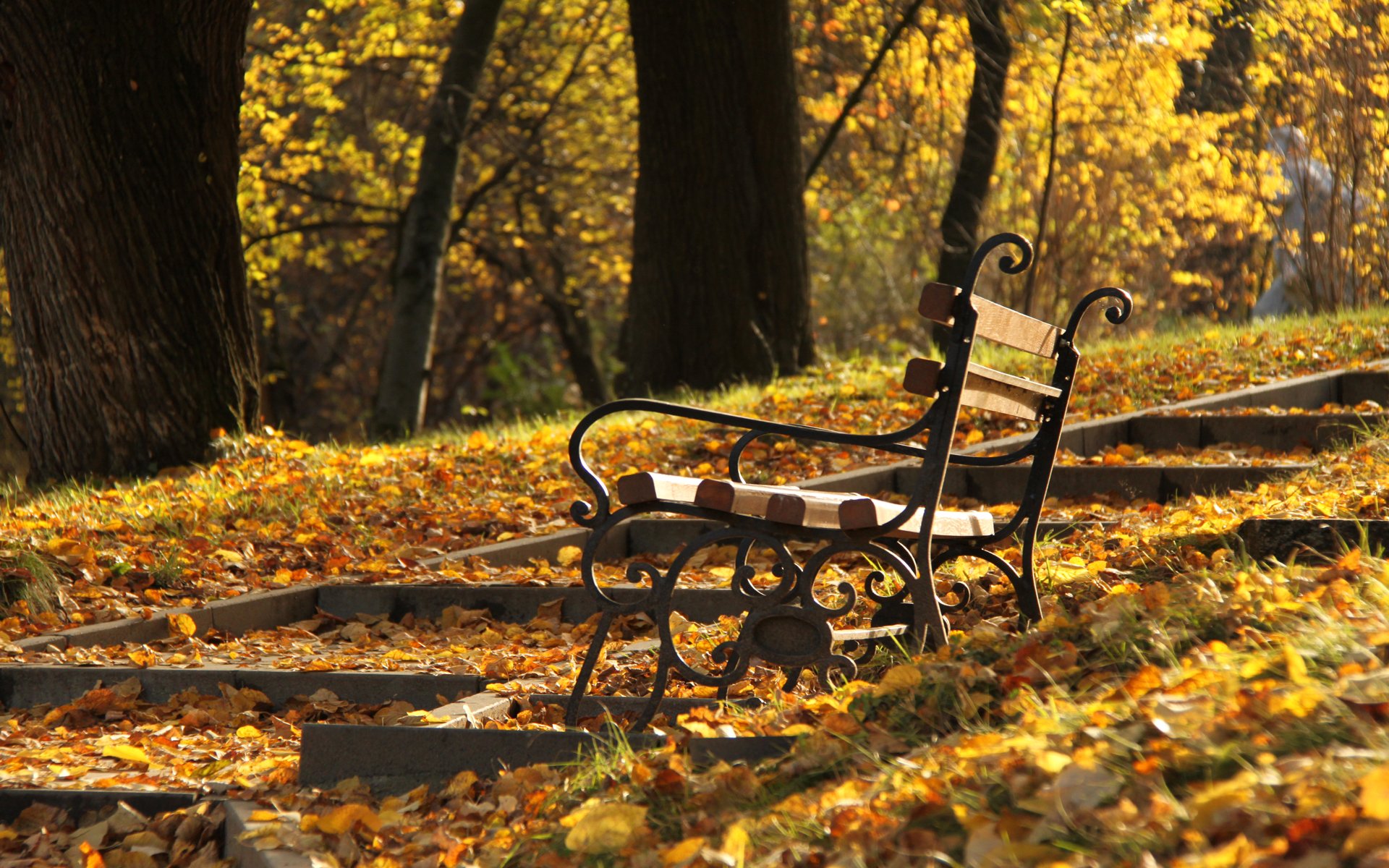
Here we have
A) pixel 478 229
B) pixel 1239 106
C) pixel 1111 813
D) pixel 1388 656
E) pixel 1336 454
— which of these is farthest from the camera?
pixel 478 229

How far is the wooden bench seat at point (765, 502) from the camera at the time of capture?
304 centimetres

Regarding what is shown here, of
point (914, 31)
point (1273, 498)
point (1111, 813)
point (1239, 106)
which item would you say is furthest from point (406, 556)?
point (1239, 106)

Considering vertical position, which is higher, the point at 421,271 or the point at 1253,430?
the point at 421,271

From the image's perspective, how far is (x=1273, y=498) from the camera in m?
4.48

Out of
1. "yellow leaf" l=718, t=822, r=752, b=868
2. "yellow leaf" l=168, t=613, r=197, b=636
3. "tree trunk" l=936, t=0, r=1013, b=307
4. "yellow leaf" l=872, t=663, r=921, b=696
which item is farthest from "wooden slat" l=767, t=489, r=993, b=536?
"tree trunk" l=936, t=0, r=1013, b=307

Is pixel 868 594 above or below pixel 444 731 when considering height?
above

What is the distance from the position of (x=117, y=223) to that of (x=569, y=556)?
13.0ft

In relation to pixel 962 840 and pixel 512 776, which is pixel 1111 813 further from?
pixel 512 776

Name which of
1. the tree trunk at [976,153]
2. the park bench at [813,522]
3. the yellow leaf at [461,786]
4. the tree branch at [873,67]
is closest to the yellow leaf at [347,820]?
the yellow leaf at [461,786]

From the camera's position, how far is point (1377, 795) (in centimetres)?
170

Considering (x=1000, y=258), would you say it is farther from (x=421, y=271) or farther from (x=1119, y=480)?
(x=421, y=271)

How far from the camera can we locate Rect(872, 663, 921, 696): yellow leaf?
282cm

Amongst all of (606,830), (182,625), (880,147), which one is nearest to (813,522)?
(606,830)

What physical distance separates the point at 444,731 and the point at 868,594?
1146 mm
